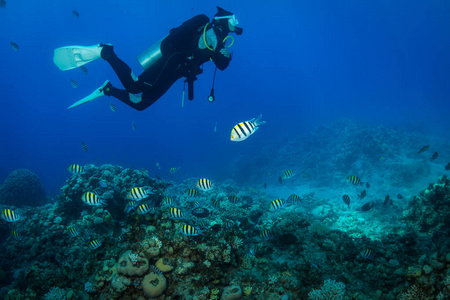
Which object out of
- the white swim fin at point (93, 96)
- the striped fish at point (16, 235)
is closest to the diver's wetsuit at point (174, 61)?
the white swim fin at point (93, 96)

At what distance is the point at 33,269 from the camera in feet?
14.3

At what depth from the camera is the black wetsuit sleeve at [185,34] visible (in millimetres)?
5887

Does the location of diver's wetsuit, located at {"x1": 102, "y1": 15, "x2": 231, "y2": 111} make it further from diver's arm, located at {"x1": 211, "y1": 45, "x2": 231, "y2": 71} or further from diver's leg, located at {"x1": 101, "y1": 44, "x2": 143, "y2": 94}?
diver's arm, located at {"x1": 211, "y1": 45, "x2": 231, "y2": 71}

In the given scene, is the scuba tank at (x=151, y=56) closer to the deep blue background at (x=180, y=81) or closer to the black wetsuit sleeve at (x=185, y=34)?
the black wetsuit sleeve at (x=185, y=34)

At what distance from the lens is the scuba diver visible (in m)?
5.84

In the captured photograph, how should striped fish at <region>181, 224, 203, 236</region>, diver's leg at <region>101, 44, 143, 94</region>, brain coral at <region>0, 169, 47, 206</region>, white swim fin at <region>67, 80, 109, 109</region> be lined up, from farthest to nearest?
brain coral at <region>0, 169, 47, 206</region> < white swim fin at <region>67, 80, 109, 109</region> < diver's leg at <region>101, 44, 143, 94</region> < striped fish at <region>181, 224, 203, 236</region>

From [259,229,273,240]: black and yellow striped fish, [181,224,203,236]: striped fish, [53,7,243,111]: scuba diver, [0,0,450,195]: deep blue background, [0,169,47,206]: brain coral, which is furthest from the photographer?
[0,0,450,195]: deep blue background

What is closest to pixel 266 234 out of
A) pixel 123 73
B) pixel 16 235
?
pixel 123 73

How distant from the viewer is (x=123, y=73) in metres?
6.11

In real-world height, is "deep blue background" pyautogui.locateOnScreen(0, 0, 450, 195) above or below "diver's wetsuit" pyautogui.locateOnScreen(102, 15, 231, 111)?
above

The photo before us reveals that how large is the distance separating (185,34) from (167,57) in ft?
2.58

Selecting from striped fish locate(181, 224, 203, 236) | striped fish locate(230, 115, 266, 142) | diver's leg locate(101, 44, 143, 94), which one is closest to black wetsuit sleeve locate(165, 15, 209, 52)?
diver's leg locate(101, 44, 143, 94)

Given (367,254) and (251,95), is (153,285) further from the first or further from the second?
(251,95)

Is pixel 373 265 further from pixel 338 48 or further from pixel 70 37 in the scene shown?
pixel 338 48
